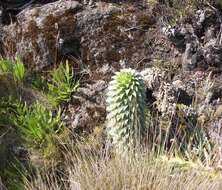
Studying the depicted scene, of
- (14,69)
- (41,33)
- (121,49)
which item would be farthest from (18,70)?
(121,49)

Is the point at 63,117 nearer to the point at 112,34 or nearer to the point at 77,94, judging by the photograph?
the point at 77,94

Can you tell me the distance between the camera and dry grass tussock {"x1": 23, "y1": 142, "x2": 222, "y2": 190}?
9.37 ft

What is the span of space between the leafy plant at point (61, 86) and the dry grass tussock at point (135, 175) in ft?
3.07

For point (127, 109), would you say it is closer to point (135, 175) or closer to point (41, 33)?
point (135, 175)

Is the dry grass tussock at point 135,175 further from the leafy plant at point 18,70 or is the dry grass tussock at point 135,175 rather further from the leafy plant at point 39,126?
the leafy plant at point 18,70

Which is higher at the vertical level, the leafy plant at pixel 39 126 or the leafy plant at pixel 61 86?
the leafy plant at pixel 61 86

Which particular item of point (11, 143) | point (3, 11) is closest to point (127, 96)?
point (11, 143)

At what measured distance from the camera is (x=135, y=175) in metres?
2.93

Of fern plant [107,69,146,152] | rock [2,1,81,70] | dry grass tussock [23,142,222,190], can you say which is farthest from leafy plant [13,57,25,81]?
dry grass tussock [23,142,222,190]

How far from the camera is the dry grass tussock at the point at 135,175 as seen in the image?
286 cm

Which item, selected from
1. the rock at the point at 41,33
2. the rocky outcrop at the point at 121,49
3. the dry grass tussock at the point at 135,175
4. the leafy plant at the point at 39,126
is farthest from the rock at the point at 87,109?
the dry grass tussock at the point at 135,175

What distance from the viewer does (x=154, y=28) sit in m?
4.26

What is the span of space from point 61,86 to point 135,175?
50.4 inches

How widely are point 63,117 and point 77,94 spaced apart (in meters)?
0.22
